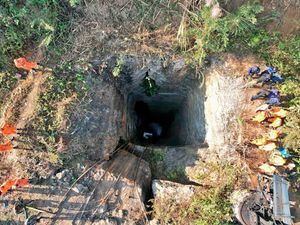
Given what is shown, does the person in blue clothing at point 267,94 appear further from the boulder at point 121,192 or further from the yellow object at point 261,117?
the boulder at point 121,192

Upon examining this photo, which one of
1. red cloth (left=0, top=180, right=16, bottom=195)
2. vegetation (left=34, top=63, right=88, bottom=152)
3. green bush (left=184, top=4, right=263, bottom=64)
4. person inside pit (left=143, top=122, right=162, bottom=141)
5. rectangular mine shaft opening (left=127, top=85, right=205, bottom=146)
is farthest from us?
person inside pit (left=143, top=122, right=162, bottom=141)

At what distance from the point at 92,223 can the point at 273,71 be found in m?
4.38

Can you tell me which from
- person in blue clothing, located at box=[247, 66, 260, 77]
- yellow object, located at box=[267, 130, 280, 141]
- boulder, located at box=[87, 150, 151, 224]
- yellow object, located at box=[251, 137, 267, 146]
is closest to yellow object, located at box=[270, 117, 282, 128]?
yellow object, located at box=[267, 130, 280, 141]

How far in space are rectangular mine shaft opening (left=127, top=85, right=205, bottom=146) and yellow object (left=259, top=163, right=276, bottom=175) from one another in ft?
5.37

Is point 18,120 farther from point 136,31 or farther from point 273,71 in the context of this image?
point 273,71

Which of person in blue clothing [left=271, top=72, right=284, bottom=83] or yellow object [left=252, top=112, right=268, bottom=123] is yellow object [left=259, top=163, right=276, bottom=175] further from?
person in blue clothing [left=271, top=72, right=284, bottom=83]

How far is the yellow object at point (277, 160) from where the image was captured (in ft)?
18.0

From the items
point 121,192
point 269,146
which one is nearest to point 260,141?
point 269,146

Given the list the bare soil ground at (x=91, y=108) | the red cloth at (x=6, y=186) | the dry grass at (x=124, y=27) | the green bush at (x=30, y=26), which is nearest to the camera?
the red cloth at (x=6, y=186)

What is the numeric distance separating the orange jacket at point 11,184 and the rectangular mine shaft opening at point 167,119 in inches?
119

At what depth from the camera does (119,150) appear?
6.70m

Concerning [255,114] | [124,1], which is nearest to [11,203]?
[124,1]

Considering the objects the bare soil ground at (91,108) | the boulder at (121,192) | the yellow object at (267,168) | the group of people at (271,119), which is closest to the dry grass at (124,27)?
the bare soil ground at (91,108)

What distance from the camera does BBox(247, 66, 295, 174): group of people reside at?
220 inches
